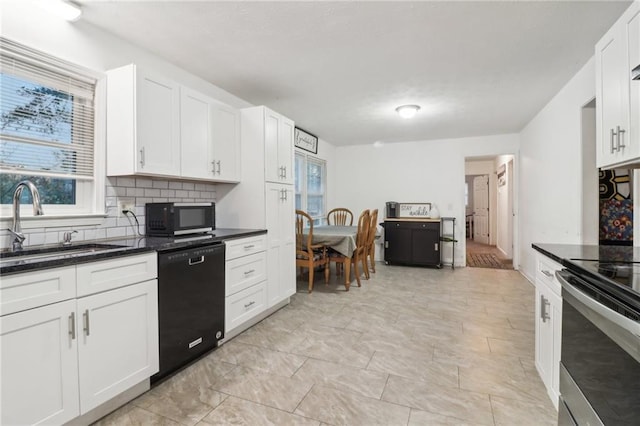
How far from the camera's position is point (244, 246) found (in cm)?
271

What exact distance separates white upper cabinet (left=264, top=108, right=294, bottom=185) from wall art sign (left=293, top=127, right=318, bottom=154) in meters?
1.41

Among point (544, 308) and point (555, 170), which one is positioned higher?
point (555, 170)

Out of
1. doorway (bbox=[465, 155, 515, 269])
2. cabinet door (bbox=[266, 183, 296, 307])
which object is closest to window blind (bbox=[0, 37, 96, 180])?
cabinet door (bbox=[266, 183, 296, 307])

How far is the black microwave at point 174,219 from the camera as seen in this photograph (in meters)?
2.30

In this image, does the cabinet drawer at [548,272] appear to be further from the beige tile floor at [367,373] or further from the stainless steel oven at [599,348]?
the beige tile floor at [367,373]

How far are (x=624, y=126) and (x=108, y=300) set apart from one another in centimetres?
288

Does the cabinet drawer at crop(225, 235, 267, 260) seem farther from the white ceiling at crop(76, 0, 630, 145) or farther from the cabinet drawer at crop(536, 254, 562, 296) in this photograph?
the cabinet drawer at crop(536, 254, 562, 296)

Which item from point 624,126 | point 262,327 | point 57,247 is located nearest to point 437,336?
point 262,327

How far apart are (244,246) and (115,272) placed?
1151mm

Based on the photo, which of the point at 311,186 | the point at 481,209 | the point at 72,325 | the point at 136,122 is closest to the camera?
the point at 72,325

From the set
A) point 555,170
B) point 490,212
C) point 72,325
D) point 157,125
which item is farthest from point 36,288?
point 490,212

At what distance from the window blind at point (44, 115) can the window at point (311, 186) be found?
3.22m

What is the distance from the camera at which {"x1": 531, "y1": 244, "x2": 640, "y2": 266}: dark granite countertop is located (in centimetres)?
149

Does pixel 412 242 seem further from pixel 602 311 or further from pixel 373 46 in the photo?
pixel 602 311
